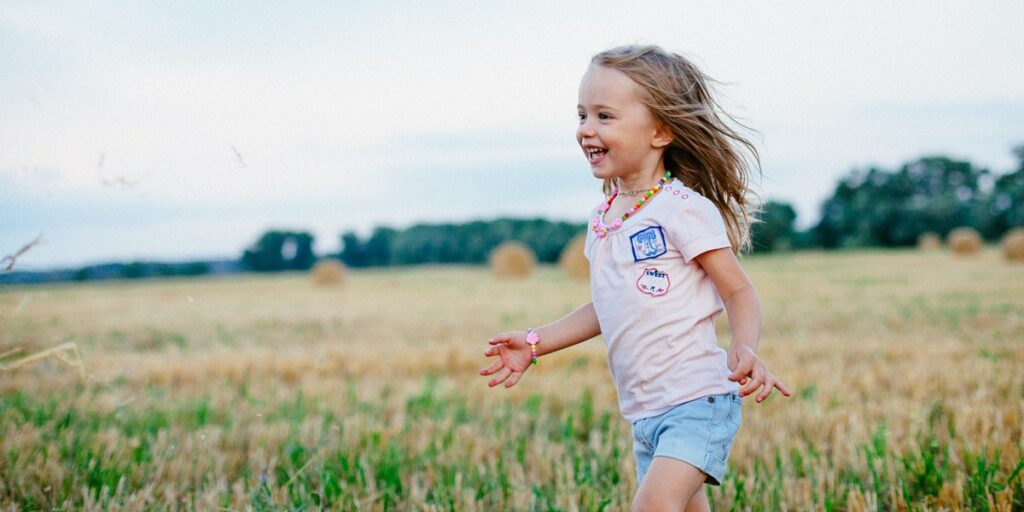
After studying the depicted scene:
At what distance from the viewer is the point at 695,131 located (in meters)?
2.55

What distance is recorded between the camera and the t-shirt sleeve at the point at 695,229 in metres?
2.35

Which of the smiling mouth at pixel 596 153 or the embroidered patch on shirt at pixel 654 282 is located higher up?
the smiling mouth at pixel 596 153

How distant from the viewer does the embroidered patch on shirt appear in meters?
2.39

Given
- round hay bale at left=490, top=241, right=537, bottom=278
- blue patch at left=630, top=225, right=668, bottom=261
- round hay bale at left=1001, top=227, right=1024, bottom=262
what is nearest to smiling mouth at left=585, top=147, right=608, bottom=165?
blue patch at left=630, top=225, right=668, bottom=261

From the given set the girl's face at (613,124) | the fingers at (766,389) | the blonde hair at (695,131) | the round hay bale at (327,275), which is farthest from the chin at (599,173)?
→ the round hay bale at (327,275)

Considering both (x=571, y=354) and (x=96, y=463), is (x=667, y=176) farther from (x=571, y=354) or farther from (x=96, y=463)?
(x=571, y=354)

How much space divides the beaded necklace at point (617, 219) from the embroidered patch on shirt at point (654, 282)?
0.61 ft

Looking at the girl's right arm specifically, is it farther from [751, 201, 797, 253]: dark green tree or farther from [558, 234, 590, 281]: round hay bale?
[751, 201, 797, 253]: dark green tree

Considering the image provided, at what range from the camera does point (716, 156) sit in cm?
261

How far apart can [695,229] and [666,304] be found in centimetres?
23

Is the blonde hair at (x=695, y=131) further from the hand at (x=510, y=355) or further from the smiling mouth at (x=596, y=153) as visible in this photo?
the hand at (x=510, y=355)

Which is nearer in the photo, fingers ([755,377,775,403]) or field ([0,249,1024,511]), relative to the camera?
fingers ([755,377,775,403])

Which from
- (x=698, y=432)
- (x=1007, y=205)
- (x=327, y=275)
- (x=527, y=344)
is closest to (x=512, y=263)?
(x=327, y=275)

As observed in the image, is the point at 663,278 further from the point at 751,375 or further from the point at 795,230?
the point at 795,230
